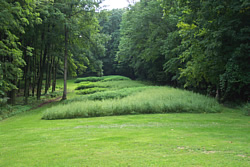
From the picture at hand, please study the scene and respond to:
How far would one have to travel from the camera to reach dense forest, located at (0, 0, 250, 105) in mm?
13055

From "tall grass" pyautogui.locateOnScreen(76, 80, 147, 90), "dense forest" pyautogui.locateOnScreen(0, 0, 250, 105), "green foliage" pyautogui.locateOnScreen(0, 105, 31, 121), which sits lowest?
"green foliage" pyautogui.locateOnScreen(0, 105, 31, 121)

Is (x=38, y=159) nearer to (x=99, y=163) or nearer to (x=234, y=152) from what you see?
(x=99, y=163)

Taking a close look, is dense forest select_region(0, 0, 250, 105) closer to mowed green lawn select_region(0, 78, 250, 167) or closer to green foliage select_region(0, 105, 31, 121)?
green foliage select_region(0, 105, 31, 121)

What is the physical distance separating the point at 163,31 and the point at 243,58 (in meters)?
16.1

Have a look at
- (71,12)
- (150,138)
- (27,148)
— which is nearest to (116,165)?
(150,138)

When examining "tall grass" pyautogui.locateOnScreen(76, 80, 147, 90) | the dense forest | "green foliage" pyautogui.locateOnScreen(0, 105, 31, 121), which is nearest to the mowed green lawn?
the dense forest

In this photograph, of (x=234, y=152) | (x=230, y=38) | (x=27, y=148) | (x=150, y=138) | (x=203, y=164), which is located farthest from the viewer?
(x=230, y=38)

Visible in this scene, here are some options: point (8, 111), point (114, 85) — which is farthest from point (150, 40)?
point (8, 111)

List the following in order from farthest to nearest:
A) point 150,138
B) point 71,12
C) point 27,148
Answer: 1. point 71,12
2. point 150,138
3. point 27,148

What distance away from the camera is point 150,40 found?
93.4 feet

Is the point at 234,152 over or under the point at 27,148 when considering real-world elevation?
over

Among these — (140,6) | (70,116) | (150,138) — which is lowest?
(70,116)

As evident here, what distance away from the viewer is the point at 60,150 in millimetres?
5379

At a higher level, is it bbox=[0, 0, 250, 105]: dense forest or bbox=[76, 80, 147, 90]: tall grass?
bbox=[0, 0, 250, 105]: dense forest
